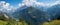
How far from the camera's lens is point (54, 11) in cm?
129

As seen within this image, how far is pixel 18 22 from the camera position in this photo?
1303 mm

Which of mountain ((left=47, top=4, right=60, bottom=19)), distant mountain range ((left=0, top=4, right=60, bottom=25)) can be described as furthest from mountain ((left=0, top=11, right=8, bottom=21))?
mountain ((left=47, top=4, right=60, bottom=19))

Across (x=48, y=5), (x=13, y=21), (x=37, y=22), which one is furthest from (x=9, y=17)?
(x=48, y=5)

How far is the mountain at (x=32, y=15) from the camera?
129cm

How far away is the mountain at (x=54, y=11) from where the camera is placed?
1.28m

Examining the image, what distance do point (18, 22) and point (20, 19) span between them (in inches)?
1.4

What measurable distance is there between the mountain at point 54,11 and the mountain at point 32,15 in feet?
0.15

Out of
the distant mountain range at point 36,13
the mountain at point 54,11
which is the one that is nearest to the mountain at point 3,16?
the distant mountain range at point 36,13

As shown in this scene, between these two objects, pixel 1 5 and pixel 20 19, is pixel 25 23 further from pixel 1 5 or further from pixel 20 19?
pixel 1 5

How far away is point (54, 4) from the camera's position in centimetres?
130

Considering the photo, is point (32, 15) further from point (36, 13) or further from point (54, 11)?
point (54, 11)

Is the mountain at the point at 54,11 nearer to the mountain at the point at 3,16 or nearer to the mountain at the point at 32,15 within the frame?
the mountain at the point at 32,15

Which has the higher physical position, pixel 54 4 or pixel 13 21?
pixel 54 4

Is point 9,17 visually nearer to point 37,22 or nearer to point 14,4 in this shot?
point 14,4
